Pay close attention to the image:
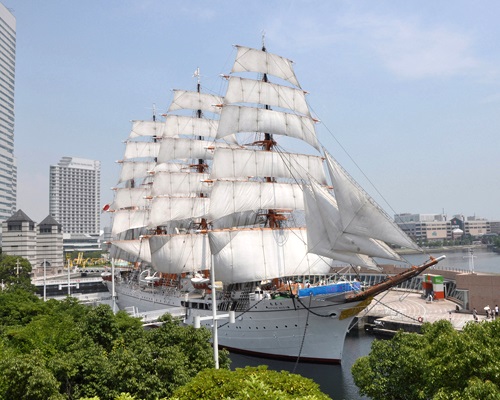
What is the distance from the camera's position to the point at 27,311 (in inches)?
1379

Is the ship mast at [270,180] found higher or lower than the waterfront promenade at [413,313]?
higher

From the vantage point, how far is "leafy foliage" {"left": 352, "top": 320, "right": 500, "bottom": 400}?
13891 millimetres

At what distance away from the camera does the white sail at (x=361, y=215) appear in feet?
95.2

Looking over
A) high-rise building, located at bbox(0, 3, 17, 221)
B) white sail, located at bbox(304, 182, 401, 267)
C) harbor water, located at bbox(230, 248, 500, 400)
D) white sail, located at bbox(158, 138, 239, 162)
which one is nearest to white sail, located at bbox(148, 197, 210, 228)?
white sail, located at bbox(158, 138, 239, 162)

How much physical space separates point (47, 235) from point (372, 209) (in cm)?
10710

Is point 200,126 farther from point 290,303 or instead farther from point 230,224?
point 290,303

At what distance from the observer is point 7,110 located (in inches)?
5581

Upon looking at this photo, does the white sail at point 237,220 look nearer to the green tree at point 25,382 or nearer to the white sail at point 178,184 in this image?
the white sail at point 178,184

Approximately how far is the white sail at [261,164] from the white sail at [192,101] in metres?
19.3

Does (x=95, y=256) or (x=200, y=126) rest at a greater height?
(x=200, y=126)

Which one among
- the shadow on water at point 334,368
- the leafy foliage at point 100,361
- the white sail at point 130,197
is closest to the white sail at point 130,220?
the white sail at point 130,197

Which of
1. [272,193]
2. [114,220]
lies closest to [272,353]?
[272,193]

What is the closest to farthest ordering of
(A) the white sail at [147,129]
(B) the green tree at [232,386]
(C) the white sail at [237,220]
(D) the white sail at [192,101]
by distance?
(B) the green tree at [232,386] < (C) the white sail at [237,220] < (D) the white sail at [192,101] < (A) the white sail at [147,129]

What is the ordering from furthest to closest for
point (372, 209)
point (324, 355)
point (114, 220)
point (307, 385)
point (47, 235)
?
point (47, 235) < point (114, 220) < point (324, 355) < point (372, 209) < point (307, 385)
